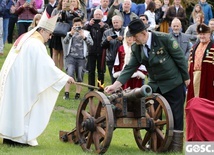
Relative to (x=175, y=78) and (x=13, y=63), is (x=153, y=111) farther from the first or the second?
(x=13, y=63)

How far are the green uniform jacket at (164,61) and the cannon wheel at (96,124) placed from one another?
1.04m

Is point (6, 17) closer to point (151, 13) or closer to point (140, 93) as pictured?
point (151, 13)

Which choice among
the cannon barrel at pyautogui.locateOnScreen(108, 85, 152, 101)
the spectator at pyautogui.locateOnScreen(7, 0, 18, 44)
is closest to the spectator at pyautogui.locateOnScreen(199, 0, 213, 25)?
the spectator at pyautogui.locateOnScreen(7, 0, 18, 44)

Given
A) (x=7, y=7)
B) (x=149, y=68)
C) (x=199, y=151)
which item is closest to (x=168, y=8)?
(x=7, y=7)

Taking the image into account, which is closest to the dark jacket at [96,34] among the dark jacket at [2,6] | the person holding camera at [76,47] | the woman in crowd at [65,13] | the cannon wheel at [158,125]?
the person holding camera at [76,47]

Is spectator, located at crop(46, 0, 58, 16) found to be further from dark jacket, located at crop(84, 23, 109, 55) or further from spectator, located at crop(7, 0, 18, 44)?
dark jacket, located at crop(84, 23, 109, 55)

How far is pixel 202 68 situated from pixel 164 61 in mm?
3540

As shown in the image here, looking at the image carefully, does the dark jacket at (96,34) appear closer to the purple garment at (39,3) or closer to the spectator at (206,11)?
the purple garment at (39,3)

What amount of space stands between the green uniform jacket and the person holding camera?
6140mm

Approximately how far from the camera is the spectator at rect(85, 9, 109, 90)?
18.6 meters

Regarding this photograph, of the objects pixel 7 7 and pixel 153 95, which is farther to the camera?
pixel 7 7

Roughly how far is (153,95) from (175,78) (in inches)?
19.3

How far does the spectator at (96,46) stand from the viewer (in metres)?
18.6

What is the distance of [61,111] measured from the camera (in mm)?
16828
